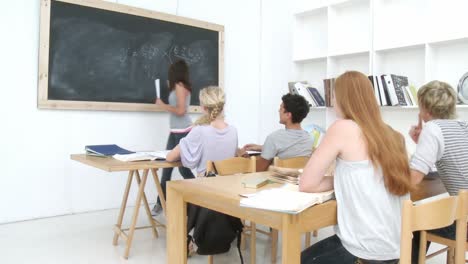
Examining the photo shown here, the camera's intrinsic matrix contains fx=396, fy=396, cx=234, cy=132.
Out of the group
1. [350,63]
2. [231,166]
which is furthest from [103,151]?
[350,63]

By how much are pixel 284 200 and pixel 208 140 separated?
4.42 feet

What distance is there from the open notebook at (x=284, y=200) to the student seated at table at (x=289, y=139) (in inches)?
49.2

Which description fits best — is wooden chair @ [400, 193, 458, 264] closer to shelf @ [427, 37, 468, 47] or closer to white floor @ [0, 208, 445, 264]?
white floor @ [0, 208, 445, 264]

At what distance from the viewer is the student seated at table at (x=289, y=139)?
9.02 feet

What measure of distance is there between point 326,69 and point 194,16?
1639 mm

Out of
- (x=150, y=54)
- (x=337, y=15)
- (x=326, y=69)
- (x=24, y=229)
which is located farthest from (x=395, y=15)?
(x=24, y=229)

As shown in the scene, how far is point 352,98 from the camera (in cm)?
146

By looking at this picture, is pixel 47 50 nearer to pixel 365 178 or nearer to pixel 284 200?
pixel 284 200

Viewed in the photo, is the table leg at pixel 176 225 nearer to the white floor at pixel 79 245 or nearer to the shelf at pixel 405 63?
the white floor at pixel 79 245

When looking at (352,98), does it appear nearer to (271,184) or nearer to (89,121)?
(271,184)

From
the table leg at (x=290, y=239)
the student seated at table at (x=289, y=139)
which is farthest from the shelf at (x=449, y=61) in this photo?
the table leg at (x=290, y=239)

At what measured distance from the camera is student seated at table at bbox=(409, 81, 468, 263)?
5.44 feet

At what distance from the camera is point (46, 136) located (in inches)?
144

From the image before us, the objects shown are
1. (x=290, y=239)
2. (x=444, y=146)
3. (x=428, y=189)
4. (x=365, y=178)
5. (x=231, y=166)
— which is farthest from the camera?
(x=231, y=166)
